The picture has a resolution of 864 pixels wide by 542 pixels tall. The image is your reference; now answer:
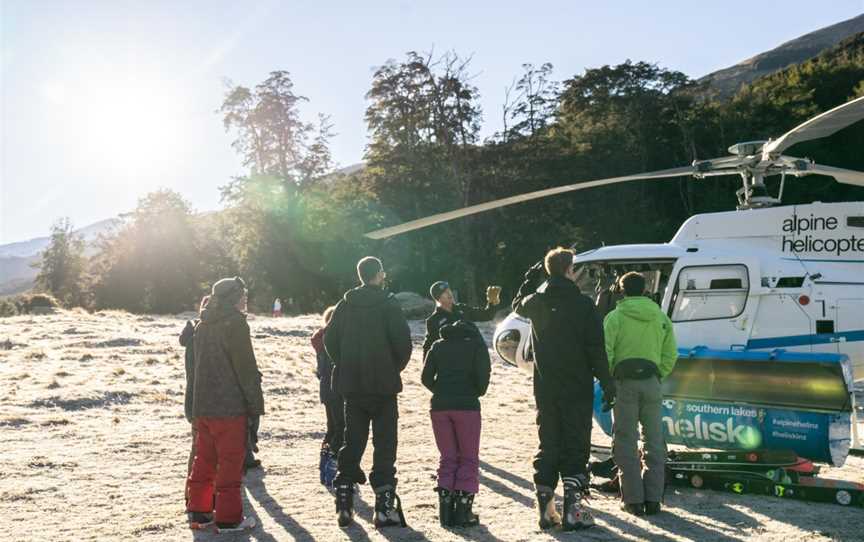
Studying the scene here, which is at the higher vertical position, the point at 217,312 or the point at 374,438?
the point at 217,312

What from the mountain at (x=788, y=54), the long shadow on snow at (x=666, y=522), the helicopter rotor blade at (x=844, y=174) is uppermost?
the mountain at (x=788, y=54)

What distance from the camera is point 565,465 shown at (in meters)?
5.73

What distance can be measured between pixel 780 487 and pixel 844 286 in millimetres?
2813

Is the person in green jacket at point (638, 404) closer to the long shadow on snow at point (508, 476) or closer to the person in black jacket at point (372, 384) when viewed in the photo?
the long shadow on snow at point (508, 476)

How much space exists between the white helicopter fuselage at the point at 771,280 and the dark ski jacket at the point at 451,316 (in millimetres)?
2780

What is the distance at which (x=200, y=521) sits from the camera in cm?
610

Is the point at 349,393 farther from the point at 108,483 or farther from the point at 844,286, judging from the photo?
the point at 844,286

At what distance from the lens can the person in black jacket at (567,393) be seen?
5719mm

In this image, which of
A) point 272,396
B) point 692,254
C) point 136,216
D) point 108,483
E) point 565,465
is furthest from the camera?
point 136,216

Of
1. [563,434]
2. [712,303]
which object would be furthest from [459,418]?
[712,303]

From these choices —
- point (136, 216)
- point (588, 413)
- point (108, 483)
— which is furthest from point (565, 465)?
point (136, 216)

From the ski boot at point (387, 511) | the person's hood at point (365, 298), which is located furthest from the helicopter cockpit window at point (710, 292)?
the ski boot at point (387, 511)

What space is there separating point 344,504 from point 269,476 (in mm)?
2405

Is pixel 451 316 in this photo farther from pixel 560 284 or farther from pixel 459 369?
pixel 560 284
